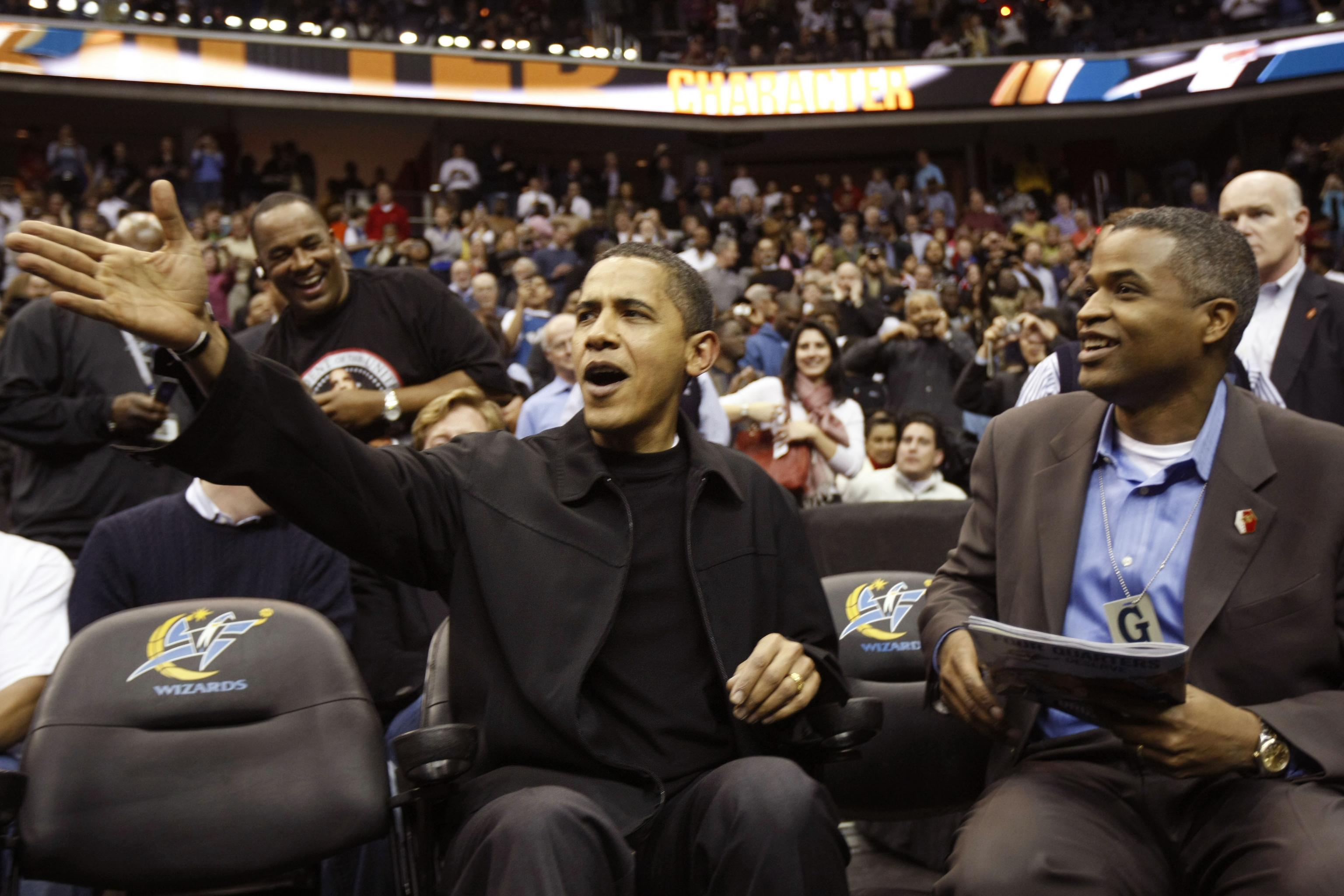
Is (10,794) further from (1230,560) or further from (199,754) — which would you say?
(1230,560)

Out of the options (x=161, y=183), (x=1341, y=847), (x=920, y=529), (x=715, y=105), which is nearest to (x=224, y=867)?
(x=161, y=183)

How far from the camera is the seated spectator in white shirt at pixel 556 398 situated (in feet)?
16.0

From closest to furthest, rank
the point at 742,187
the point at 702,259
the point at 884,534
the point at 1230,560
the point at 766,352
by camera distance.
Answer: the point at 1230,560
the point at 884,534
the point at 766,352
the point at 702,259
the point at 742,187

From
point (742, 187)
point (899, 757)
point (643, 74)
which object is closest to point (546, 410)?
point (899, 757)

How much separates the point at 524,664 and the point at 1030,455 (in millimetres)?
1046

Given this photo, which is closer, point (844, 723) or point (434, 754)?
point (434, 754)

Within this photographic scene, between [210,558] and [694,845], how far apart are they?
164cm

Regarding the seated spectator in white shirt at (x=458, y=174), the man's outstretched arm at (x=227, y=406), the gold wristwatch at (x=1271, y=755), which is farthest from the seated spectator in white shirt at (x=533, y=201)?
the gold wristwatch at (x=1271, y=755)

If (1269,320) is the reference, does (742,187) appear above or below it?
above

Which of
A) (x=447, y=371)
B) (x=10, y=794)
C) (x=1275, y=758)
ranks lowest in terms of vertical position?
(x=10, y=794)

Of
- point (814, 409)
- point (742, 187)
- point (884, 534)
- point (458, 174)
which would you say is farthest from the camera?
point (742, 187)

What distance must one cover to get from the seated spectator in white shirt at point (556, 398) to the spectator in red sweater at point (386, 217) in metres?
8.08

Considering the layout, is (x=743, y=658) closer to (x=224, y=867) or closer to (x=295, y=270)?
(x=224, y=867)

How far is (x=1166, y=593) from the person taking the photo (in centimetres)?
218
